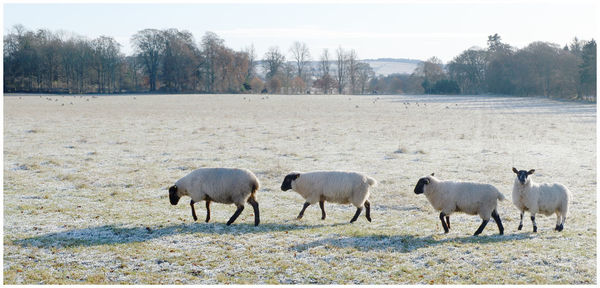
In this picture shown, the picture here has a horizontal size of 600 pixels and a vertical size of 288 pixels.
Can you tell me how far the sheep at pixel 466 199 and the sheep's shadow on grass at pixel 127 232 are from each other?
112 inches

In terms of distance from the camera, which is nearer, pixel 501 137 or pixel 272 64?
pixel 501 137

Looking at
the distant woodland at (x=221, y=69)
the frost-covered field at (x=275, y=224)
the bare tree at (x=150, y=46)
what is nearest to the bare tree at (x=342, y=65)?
the distant woodland at (x=221, y=69)

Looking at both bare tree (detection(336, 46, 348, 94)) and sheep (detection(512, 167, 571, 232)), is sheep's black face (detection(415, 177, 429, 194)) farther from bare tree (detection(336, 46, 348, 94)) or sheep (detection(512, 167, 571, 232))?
bare tree (detection(336, 46, 348, 94))

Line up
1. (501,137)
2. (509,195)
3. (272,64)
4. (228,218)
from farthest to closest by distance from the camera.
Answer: (272,64) → (501,137) → (509,195) → (228,218)

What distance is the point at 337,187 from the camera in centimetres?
1193

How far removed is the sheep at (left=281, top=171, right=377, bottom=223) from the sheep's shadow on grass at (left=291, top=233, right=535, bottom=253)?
4.80 feet

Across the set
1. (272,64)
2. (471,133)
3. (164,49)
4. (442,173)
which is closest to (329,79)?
(272,64)

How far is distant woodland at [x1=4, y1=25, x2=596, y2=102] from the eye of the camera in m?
97.1

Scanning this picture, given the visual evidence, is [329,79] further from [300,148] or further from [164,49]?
[300,148]

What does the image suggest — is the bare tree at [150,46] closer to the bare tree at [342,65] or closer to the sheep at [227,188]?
the bare tree at [342,65]

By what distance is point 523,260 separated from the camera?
360 inches

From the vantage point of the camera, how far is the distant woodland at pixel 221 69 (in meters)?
97.1

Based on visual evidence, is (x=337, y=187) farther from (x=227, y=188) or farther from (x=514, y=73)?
(x=514, y=73)

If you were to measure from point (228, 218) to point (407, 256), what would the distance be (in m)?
4.86
